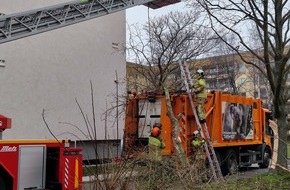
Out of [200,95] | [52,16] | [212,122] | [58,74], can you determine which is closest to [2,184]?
[200,95]

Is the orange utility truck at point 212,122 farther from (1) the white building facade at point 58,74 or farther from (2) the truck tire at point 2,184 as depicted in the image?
(2) the truck tire at point 2,184

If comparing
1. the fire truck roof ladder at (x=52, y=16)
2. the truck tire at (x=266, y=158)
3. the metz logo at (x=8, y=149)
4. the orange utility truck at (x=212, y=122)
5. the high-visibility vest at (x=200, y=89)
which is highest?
the fire truck roof ladder at (x=52, y=16)

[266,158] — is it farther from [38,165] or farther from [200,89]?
[38,165]

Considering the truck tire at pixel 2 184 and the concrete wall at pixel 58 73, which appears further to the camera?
the concrete wall at pixel 58 73

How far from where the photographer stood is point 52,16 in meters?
14.1

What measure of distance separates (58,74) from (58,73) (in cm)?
4

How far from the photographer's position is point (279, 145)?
1203 cm

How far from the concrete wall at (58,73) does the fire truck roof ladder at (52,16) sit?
169cm

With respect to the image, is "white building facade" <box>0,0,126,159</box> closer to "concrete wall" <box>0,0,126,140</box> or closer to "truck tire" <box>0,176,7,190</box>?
"concrete wall" <box>0,0,126,140</box>

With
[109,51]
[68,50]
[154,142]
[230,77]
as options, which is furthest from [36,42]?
[230,77]

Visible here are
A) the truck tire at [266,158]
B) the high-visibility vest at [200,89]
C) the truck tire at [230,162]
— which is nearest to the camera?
the high-visibility vest at [200,89]

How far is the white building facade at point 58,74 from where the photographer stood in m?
14.8

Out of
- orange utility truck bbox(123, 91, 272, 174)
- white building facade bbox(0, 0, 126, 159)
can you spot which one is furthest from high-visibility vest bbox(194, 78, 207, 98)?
white building facade bbox(0, 0, 126, 159)

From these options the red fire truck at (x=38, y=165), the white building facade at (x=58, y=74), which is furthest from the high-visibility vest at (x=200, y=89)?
the red fire truck at (x=38, y=165)
